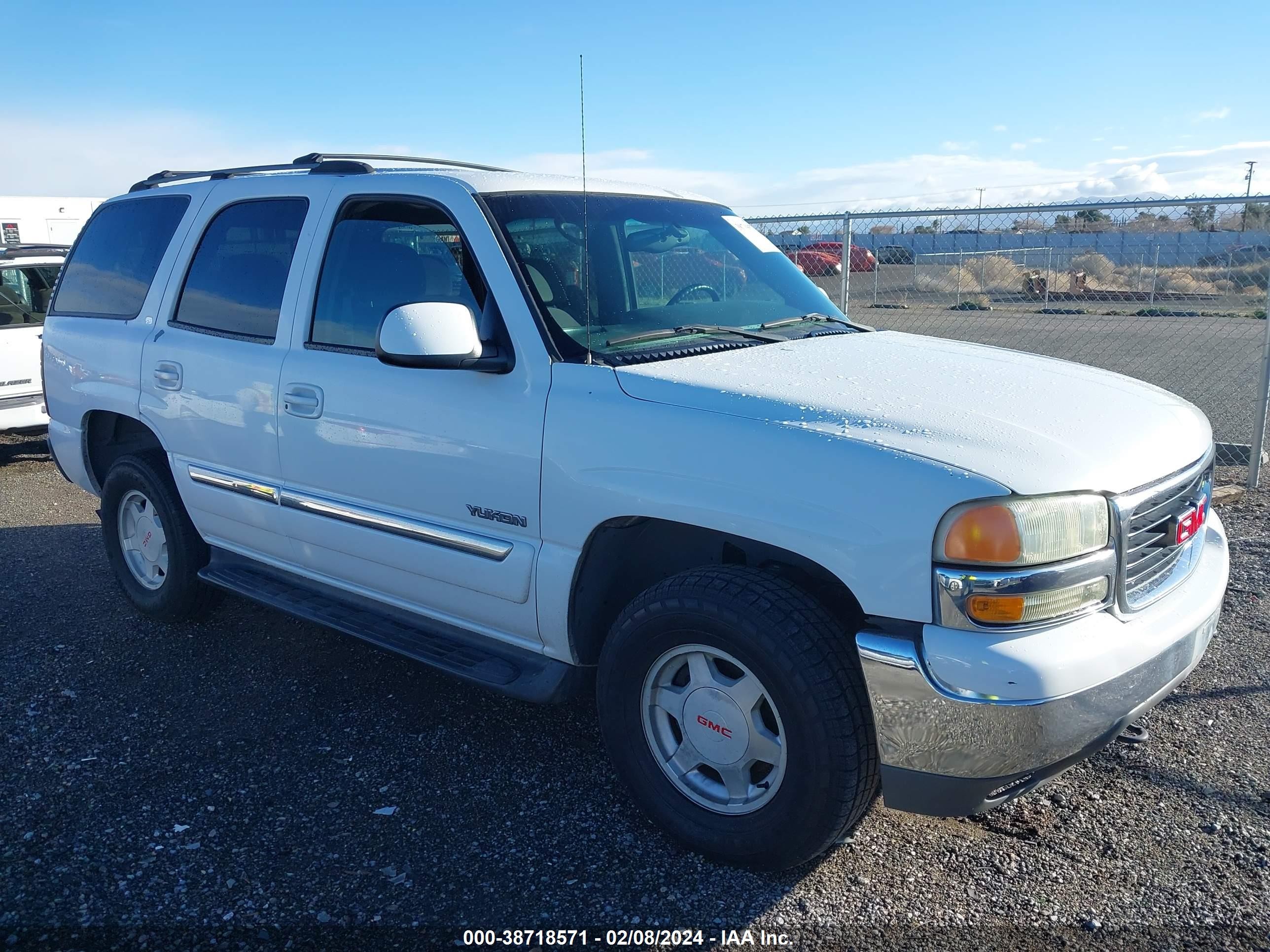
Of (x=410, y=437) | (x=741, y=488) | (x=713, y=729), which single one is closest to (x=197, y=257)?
(x=410, y=437)

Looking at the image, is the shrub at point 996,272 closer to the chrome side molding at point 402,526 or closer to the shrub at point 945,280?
the shrub at point 945,280

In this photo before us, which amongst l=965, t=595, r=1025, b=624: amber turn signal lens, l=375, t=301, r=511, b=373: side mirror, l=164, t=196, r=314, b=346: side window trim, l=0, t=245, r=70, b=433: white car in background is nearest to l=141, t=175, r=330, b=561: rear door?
l=164, t=196, r=314, b=346: side window trim

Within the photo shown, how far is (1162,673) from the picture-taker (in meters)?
2.61

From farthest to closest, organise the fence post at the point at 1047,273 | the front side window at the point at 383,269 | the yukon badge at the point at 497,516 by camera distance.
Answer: the fence post at the point at 1047,273 → the front side window at the point at 383,269 → the yukon badge at the point at 497,516

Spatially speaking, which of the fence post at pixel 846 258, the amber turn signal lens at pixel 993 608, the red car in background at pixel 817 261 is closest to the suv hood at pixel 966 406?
the amber turn signal lens at pixel 993 608

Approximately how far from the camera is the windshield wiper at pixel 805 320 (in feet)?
11.9

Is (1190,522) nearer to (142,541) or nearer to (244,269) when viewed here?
(244,269)

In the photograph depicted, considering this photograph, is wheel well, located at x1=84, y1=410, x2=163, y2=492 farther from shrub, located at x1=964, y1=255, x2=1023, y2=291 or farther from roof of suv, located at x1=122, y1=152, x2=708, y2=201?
shrub, located at x1=964, y1=255, x2=1023, y2=291

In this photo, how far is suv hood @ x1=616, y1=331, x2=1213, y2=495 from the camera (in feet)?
8.06

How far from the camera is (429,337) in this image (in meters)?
2.96

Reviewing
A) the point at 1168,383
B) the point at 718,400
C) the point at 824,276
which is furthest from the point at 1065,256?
the point at 718,400

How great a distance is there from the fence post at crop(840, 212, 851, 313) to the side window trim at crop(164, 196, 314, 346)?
470cm

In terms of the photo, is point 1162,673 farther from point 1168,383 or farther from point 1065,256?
point 1168,383

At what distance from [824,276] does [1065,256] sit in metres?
1.95
